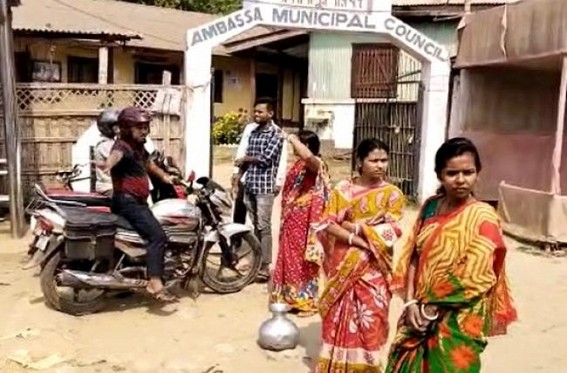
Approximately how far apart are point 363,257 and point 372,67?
46.9 ft

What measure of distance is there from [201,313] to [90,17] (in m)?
15.2

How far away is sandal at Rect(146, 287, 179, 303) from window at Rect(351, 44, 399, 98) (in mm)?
11216

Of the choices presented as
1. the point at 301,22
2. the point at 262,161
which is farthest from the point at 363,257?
the point at 301,22

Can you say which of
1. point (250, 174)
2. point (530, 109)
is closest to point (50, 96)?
point (250, 174)

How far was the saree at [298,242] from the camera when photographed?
5.29 meters

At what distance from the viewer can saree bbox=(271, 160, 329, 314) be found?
5.29 metres

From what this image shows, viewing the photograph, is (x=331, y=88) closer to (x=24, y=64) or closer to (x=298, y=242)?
(x=24, y=64)

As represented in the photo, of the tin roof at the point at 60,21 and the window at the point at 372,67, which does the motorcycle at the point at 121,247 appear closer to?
the tin roof at the point at 60,21

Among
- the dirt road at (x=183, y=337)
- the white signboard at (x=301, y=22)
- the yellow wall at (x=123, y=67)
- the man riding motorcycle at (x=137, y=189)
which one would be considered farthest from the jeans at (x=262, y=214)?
the yellow wall at (x=123, y=67)

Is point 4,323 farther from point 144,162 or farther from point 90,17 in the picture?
point 90,17

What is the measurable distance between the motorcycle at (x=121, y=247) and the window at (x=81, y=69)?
14.7 metres

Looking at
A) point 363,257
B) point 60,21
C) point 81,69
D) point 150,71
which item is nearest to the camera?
point 363,257

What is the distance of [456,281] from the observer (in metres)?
2.71

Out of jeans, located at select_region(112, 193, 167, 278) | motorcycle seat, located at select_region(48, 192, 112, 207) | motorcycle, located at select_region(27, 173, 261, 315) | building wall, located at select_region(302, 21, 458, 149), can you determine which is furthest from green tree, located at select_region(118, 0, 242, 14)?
jeans, located at select_region(112, 193, 167, 278)
